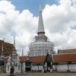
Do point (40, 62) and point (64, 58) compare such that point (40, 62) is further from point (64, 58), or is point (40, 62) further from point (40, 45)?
point (40, 45)

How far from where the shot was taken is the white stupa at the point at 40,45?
95.9 metres

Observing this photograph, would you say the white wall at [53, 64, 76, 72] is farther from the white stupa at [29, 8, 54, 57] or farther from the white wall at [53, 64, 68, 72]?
the white stupa at [29, 8, 54, 57]

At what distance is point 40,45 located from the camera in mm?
98438

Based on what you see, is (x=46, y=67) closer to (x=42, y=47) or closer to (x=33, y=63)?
(x=33, y=63)

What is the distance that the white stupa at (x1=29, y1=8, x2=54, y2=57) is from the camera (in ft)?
315

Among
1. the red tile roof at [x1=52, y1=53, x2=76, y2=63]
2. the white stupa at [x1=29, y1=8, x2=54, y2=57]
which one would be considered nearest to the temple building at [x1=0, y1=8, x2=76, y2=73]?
the red tile roof at [x1=52, y1=53, x2=76, y2=63]

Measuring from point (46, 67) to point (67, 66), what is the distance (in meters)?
8.37

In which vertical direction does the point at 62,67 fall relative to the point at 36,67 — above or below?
below

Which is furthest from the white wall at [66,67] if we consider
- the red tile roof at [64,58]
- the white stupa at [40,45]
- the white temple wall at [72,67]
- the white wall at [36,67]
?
the white stupa at [40,45]

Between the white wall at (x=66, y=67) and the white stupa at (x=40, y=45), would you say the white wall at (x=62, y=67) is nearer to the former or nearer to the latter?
the white wall at (x=66, y=67)

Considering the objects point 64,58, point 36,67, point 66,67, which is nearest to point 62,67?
point 66,67

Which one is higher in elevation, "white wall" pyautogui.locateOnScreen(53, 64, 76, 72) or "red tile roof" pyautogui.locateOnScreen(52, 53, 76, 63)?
"red tile roof" pyautogui.locateOnScreen(52, 53, 76, 63)

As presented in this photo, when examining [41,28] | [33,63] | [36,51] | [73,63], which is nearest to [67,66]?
[73,63]

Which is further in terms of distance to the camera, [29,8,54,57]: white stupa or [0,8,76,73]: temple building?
[29,8,54,57]: white stupa
